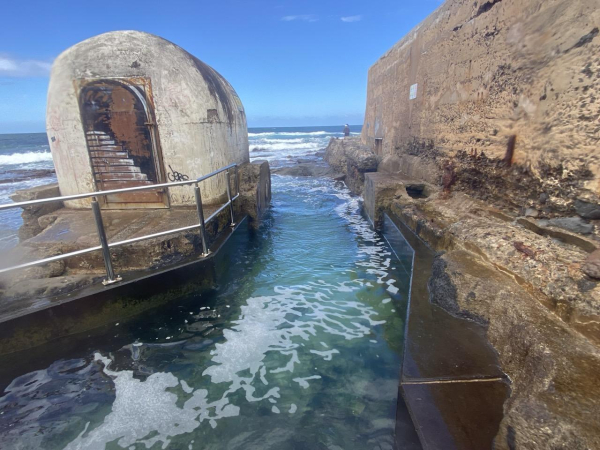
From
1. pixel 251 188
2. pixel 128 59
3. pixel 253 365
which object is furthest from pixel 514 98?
pixel 128 59

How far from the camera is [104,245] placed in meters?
3.18

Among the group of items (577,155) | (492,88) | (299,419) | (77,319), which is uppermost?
(492,88)

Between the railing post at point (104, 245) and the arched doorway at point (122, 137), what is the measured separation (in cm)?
226

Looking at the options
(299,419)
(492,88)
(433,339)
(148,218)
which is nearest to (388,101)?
(492,88)

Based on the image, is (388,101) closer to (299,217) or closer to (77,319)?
(299,217)

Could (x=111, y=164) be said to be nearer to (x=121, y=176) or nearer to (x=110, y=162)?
(x=110, y=162)

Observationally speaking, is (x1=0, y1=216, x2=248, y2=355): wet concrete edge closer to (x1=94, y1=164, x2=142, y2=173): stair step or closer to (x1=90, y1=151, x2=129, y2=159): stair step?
(x1=94, y1=164, x2=142, y2=173): stair step

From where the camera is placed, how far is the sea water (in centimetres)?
247

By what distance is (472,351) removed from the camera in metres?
2.40

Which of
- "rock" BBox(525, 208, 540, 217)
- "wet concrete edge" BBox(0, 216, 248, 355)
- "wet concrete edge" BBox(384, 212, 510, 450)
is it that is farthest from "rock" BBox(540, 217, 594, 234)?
"wet concrete edge" BBox(0, 216, 248, 355)

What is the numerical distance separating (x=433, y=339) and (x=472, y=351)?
0.28 m

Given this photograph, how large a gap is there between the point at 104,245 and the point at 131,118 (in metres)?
2.78

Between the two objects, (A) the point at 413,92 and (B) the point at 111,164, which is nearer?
(B) the point at 111,164

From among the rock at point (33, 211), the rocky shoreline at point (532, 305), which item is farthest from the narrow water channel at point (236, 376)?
the rock at point (33, 211)
